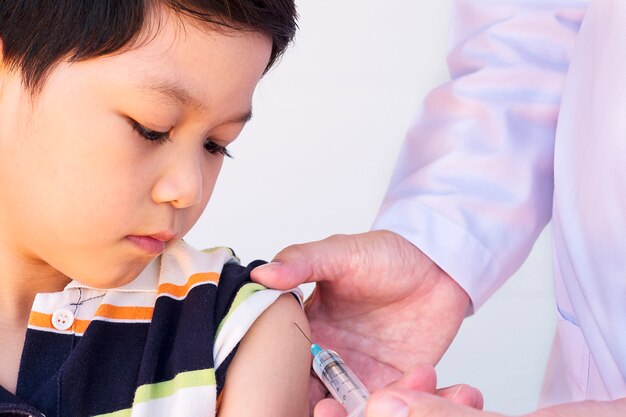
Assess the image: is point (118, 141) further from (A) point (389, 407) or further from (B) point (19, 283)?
(A) point (389, 407)

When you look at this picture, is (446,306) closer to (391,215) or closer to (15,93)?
(391,215)

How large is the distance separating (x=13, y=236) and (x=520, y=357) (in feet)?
4.89

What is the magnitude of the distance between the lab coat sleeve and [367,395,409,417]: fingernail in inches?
22.9

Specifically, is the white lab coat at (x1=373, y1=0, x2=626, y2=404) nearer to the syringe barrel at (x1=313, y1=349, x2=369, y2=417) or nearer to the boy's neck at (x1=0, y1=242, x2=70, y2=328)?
the syringe barrel at (x1=313, y1=349, x2=369, y2=417)

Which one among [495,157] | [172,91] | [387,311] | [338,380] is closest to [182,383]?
[338,380]

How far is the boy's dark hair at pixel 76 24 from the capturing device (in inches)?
44.4

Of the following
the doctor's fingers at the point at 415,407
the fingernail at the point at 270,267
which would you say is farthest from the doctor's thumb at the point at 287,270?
the doctor's fingers at the point at 415,407

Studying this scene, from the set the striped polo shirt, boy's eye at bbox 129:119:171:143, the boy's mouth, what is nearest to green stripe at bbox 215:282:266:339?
the striped polo shirt

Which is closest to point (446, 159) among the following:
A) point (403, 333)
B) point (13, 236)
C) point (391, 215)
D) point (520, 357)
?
point (391, 215)

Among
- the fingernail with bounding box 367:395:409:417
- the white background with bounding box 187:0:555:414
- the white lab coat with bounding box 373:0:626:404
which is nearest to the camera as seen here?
the fingernail with bounding box 367:395:409:417

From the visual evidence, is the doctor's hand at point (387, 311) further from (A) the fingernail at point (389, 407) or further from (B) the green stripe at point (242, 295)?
(A) the fingernail at point (389, 407)

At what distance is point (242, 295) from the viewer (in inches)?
48.8

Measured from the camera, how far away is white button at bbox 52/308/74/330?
1.20 m

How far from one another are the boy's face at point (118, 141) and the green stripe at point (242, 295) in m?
0.12
